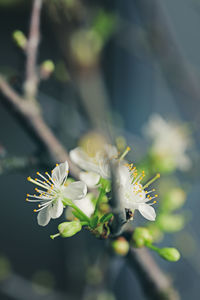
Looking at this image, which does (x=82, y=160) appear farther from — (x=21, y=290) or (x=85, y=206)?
(x=21, y=290)

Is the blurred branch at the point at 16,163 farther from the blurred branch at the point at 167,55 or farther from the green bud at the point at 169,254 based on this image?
the blurred branch at the point at 167,55

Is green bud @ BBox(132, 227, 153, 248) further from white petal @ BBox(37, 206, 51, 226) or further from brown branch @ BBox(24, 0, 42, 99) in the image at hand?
brown branch @ BBox(24, 0, 42, 99)

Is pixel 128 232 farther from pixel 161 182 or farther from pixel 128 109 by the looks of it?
pixel 128 109

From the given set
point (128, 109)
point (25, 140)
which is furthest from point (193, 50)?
point (25, 140)

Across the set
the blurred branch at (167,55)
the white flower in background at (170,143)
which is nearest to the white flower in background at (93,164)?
the white flower in background at (170,143)

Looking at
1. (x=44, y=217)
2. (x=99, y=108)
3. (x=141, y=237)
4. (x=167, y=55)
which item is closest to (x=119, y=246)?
(x=141, y=237)

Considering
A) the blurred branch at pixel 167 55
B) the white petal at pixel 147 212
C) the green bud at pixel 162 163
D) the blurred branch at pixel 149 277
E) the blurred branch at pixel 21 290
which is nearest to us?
the white petal at pixel 147 212
